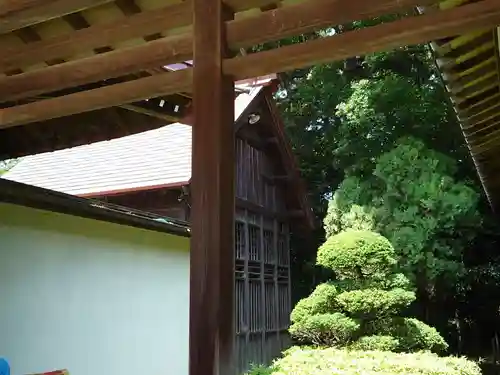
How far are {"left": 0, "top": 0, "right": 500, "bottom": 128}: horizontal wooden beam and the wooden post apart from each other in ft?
0.39

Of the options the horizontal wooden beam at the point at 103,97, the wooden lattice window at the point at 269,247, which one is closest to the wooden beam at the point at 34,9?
the horizontal wooden beam at the point at 103,97

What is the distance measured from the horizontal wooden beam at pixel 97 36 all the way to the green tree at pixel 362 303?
580cm

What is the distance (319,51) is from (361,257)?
6.03m

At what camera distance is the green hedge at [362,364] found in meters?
6.43

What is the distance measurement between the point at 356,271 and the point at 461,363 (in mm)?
1758

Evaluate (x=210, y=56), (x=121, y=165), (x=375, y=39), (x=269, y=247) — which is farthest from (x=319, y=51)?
(x=269, y=247)

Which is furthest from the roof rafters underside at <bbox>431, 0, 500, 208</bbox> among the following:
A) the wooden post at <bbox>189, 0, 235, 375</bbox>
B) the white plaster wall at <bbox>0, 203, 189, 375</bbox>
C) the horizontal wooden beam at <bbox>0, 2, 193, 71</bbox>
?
the white plaster wall at <bbox>0, 203, 189, 375</bbox>

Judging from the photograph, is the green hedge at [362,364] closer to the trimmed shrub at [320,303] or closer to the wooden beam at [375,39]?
the trimmed shrub at [320,303]

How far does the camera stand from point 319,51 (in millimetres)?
2365

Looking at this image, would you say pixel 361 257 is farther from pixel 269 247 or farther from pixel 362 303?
pixel 269 247

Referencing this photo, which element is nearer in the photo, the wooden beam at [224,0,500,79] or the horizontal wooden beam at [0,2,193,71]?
the wooden beam at [224,0,500,79]

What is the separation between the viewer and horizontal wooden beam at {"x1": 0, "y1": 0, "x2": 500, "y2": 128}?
2146 mm

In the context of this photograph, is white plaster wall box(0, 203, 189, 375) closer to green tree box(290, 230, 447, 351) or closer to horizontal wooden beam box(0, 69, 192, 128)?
horizontal wooden beam box(0, 69, 192, 128)

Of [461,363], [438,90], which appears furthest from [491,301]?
[461,363]
